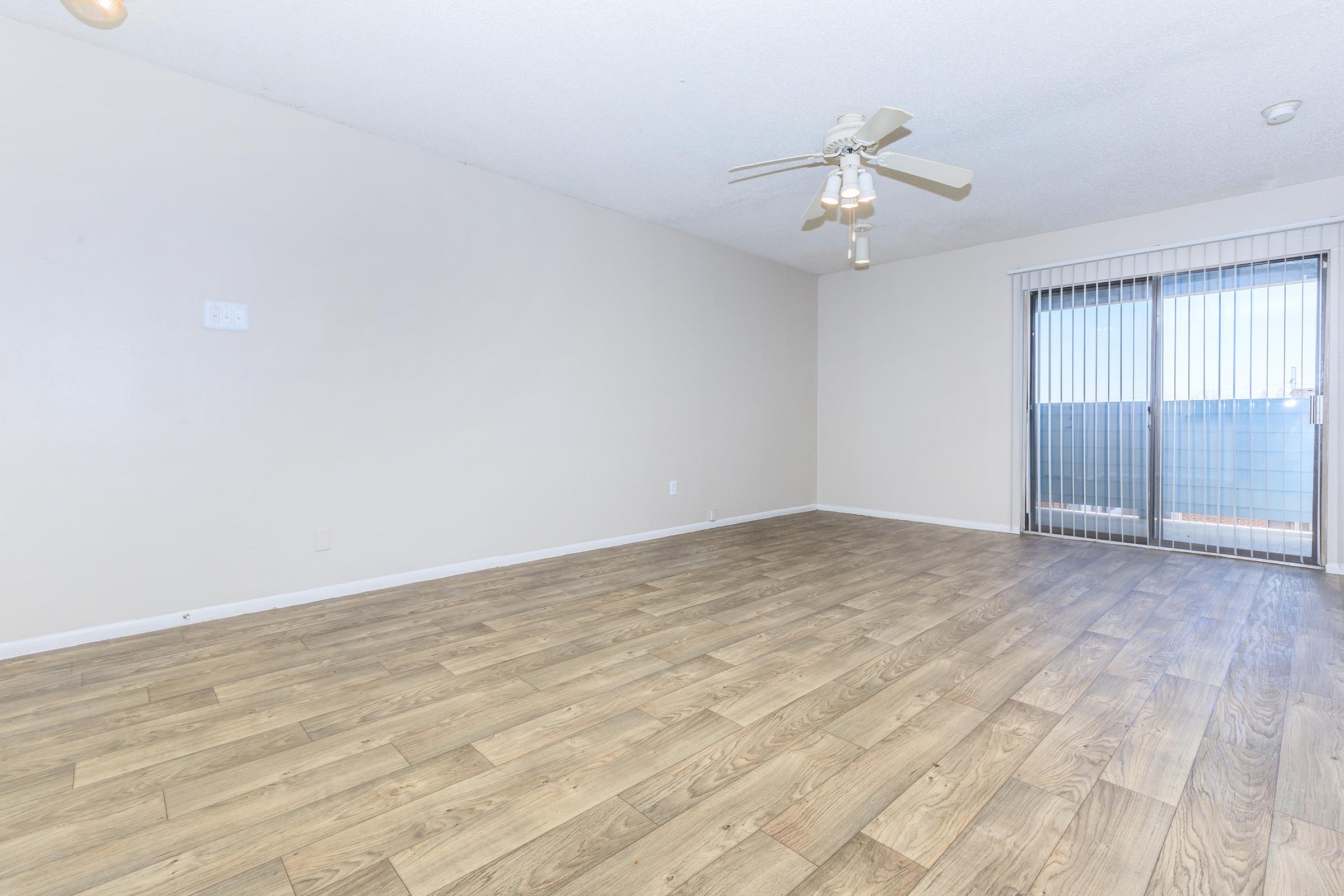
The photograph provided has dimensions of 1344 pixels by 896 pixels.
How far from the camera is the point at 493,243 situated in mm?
3801

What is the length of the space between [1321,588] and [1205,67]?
297 centimetres

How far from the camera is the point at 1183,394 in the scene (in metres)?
4.36

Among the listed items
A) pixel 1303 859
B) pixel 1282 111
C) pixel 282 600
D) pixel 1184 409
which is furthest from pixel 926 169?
pixel 282 600

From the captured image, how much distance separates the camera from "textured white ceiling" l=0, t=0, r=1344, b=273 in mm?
2318

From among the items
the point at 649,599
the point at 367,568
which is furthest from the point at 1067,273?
the point at 367,568

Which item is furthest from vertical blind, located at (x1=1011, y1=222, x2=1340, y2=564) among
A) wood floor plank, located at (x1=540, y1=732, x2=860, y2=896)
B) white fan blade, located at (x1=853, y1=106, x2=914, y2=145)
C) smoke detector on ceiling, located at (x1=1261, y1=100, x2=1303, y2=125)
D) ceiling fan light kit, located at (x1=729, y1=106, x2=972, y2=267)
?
wood floor plank, located at (x1=540, y1=732, x2=860, y2=896)

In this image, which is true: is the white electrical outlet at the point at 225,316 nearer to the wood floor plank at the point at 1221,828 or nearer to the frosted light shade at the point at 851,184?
the frosted light shade at the point at 851,184

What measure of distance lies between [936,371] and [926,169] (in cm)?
326

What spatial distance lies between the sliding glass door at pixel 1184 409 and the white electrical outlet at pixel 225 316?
18.6 feet

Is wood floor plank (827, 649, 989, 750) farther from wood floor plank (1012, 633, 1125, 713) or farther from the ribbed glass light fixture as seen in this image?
the ribbed glass light fixture

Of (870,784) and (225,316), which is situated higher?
(225,316)

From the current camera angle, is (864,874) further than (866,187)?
No

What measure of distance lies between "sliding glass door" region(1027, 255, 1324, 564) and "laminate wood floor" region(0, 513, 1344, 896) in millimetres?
1373

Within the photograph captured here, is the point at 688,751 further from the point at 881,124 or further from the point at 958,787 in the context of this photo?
the point at 881,124
